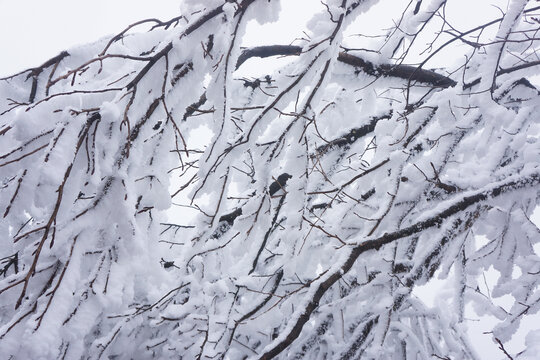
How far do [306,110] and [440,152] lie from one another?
3.94 ft

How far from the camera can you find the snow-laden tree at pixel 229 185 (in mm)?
988

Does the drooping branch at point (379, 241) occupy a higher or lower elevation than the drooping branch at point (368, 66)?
lower

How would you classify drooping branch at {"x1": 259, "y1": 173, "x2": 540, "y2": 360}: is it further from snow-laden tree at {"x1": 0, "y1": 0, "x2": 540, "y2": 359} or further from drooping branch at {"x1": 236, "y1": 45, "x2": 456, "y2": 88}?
drooping branch at {"x1": 236, "y1": 45, "x2": 456, "y2": 88}

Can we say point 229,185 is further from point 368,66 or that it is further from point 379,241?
point 368,66

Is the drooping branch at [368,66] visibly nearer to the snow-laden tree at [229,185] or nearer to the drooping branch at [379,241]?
the snow-laden tree at [229,185]

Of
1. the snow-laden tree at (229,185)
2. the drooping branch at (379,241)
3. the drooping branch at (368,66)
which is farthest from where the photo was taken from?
the drooping branch at (368,66)

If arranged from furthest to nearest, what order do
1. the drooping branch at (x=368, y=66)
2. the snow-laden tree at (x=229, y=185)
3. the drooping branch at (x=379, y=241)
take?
1. the drooping branch at (x=368, y=66)
2. the drooping branch at (x=379, y=241)
3. the snow-laden tree at (x=229, y=185)

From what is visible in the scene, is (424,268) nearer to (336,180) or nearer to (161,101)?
(336,180)

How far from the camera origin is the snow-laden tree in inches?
38.9

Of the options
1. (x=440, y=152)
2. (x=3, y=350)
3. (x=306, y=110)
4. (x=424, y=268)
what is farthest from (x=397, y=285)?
(x=3, y=350)

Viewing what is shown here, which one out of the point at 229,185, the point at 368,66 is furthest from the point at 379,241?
the point at 368,66

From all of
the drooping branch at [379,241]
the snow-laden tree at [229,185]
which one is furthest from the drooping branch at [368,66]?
the drooping branch at [379,241]

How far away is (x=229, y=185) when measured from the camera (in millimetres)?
1329

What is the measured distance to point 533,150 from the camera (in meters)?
1.92
